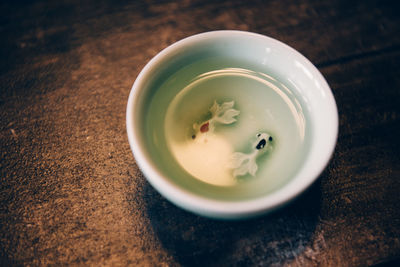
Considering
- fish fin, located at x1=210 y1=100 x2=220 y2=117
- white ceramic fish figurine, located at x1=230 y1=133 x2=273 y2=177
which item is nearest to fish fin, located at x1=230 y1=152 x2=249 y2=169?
white ceramic fish figurine, located at x1=230 y1=133 x2=273 y2=177

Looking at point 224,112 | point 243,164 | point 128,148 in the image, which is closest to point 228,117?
point 224,112

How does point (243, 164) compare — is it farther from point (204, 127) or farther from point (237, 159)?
point (204, 127)

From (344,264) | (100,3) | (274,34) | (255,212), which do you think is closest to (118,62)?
(100,3)

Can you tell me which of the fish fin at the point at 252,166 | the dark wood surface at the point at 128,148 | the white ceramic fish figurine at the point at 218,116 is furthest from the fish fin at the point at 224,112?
the dark wood surface at the point at 128,148

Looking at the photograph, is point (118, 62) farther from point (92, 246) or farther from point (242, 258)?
point (242, 258)

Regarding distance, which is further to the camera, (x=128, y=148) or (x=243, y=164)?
(x=128, y=148)

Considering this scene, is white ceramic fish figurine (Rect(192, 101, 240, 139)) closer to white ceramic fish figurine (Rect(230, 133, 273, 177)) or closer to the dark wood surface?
white ceramic fish figurine (Rect(230, 133, 273, 177))
